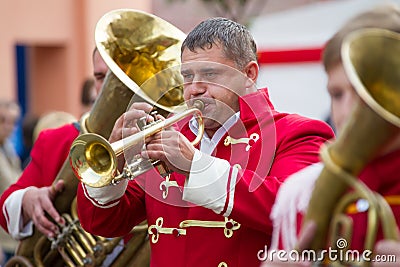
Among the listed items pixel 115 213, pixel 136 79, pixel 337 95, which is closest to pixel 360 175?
pixel 337 95

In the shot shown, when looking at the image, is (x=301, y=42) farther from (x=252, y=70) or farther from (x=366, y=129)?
(x=366, y=129)

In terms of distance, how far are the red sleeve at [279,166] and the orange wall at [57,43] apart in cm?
1054

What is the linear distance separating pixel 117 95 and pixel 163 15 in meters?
12.1

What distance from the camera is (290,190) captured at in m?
2.55

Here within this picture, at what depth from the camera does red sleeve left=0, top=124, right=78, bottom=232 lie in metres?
4.60

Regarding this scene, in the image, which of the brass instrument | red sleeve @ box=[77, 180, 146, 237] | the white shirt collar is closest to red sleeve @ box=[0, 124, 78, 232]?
red sleeve @ box=[77, 180, 146, 237]

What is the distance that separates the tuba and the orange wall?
923cm

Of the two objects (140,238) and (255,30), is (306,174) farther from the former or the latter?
(255,30)

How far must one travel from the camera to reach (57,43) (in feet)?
46.9

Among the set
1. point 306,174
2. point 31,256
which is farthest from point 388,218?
point 31,256

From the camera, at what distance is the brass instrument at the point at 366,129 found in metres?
2.24

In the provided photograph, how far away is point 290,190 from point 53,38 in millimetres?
11871

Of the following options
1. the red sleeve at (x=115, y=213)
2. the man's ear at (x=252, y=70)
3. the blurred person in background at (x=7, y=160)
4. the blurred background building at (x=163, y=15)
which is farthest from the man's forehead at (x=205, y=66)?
the blurred background building at (x=163, y=15)

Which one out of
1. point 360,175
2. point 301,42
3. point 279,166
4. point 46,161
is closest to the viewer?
point 360,175
